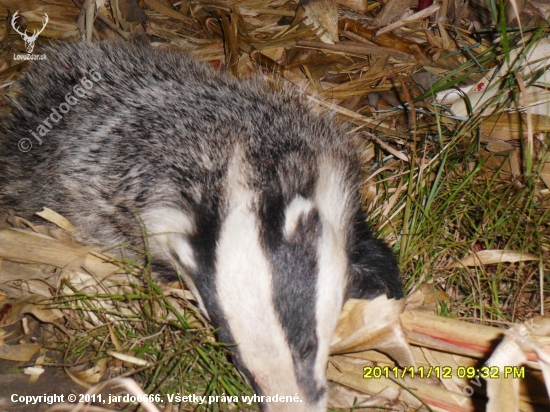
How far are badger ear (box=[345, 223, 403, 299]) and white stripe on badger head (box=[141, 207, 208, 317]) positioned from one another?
2.19ft

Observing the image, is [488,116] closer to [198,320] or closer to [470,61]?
[470,61]

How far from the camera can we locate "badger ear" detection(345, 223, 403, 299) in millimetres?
2740

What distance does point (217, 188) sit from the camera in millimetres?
2529

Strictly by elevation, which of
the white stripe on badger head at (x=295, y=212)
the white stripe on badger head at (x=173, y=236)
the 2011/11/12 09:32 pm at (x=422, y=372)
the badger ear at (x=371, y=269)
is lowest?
the 2011/11/12 09:32 pm at (x=422, y=372)

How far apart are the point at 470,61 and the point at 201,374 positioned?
222 cm

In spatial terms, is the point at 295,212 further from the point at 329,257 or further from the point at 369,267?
the point at 369,267

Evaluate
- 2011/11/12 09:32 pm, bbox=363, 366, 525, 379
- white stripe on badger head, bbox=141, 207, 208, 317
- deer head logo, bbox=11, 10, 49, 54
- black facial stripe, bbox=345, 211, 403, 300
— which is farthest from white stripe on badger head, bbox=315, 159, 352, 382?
deer head logo, bbox=11, 10, 49, 54

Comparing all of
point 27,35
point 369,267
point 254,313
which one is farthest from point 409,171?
point 27,35

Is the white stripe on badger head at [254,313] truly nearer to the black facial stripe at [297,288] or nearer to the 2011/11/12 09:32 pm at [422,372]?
the black facial stripe at [297,288]

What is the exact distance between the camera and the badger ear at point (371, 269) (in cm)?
274

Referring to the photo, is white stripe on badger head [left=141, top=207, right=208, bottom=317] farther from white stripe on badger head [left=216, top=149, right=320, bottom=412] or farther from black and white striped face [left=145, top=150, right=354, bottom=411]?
white stripe on badger head [left=216, top=149, right=320, bottom=412]

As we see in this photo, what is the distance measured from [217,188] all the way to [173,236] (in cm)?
26

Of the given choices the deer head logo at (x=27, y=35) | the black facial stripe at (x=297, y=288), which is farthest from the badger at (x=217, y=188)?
the deer head logo at (x=27, y=35)

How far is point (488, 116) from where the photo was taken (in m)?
3.16
